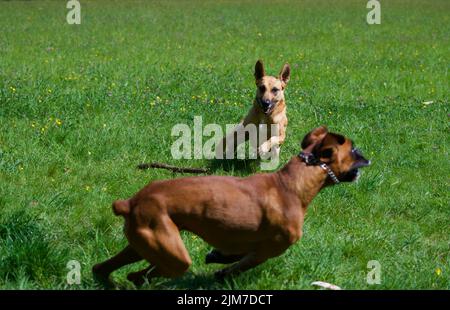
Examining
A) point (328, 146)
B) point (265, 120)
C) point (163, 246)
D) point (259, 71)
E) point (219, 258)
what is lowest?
point (219, 258)

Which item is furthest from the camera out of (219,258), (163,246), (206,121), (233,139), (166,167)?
(206,121)

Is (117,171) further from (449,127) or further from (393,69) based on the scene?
(393,69)

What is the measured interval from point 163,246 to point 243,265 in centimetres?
72

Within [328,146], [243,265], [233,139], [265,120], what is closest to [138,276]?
[243,265]

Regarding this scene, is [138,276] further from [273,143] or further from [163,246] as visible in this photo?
[273,143]

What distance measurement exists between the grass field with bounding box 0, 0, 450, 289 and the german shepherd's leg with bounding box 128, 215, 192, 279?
1.50 ft

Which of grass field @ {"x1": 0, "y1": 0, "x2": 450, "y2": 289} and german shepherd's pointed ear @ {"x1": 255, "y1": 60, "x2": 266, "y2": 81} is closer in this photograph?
grass field @ {"x1": 0, "y1": 0, "x2": 450, "y2": 289}

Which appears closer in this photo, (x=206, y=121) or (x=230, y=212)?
(x=230, y=212)

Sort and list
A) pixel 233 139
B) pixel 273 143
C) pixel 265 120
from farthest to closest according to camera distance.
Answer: pixel 265 120, pixel 233 139, pixel 273 143

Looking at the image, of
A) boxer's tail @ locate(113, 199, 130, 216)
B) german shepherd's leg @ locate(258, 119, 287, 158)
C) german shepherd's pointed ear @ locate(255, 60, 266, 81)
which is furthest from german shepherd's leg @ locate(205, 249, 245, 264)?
german shepherd's pointed ear @ locate(255, 60, 266, 81)

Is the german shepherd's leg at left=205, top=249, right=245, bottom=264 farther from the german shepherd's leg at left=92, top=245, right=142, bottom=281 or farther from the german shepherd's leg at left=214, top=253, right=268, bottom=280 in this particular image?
the german shepherd's leg at left=92, top=245, right=142, bottom=281

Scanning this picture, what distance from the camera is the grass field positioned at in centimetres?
507

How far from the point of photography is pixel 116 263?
4535 millimetres
